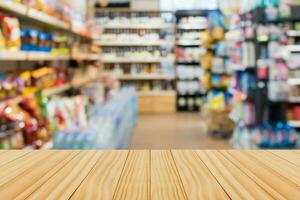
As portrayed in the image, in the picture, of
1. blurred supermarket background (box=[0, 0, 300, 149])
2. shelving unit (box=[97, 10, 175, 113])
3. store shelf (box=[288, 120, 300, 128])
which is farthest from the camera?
shelving unit (box=[97, 10, 175, 113])

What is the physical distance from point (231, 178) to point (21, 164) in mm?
568

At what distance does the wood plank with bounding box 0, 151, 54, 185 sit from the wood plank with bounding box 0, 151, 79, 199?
0.04 feet

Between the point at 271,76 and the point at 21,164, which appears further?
the point at 271,76

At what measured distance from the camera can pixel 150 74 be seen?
12.3 metres

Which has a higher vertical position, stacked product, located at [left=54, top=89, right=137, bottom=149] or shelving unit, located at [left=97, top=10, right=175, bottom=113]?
shelving unit, located at [left=97, top=10, right=175, bottom=113]

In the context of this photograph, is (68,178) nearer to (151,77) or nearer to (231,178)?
(231,178)

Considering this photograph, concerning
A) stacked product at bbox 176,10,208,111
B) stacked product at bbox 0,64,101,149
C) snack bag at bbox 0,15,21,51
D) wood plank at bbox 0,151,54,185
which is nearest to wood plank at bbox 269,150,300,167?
wood plank at bbox 0,151,54,185

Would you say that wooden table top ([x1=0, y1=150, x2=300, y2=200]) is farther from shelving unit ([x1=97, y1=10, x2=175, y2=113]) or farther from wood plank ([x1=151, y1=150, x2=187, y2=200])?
shelving unit ([x1=97, y1=10, x2=175, y2=113])

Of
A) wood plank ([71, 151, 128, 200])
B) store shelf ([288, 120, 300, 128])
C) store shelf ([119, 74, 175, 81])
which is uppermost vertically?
store shelf ([119, 74, 175, 81])

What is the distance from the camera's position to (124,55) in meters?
12.4

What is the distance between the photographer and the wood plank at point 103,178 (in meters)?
1.00

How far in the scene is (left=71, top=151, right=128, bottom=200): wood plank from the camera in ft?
3.27

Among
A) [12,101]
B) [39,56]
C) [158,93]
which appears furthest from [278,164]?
[158,93]

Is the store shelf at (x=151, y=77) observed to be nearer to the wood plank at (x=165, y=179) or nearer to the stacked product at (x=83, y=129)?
the stacked product at (x=83, y=129)
